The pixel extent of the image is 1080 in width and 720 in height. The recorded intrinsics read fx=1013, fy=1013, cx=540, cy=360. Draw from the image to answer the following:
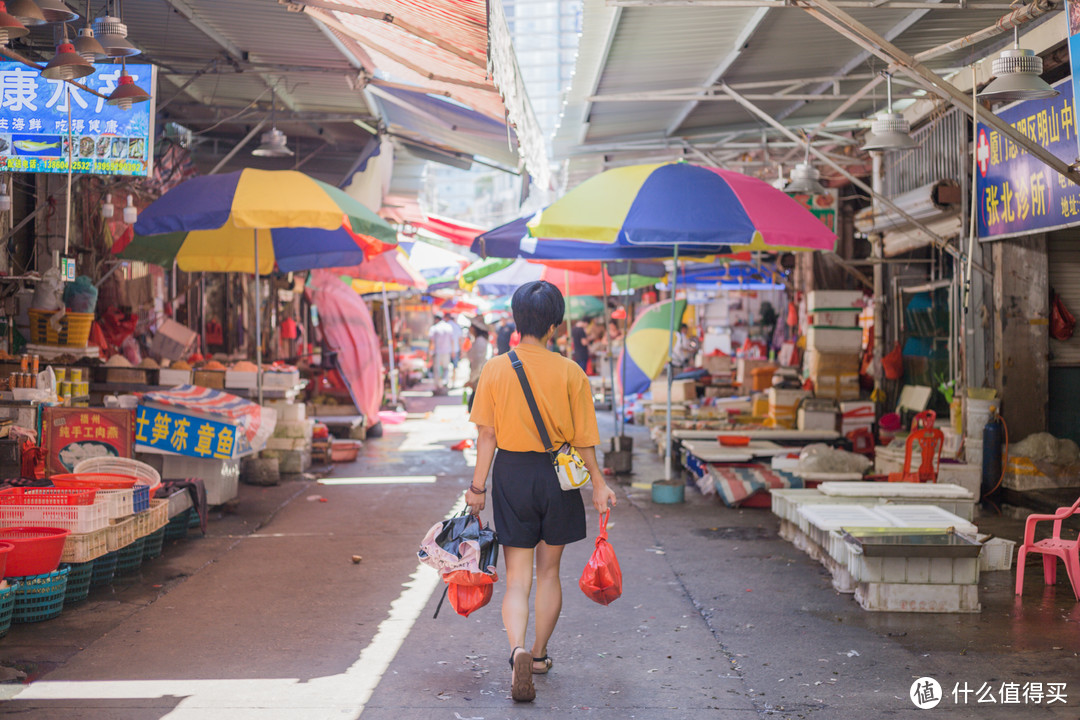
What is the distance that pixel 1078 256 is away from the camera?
9727 millimetres

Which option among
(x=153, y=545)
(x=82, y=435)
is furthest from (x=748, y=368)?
(x=153, y=545)

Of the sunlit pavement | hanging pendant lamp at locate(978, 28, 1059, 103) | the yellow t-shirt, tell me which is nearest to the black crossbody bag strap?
the yellow t-shirt

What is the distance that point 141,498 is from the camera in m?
6.82

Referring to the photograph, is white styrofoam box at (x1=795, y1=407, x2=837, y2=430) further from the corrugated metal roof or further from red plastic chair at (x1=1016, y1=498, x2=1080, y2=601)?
red plastic chair at (x1=1016, y1=498, x2=1080, y2=601)

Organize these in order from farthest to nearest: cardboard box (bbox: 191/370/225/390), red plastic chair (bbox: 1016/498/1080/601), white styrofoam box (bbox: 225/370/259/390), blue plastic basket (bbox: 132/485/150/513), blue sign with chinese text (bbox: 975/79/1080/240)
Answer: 1. white styrofoam box (bbox: 225/370/259/390)
2. cardboard box (bbox: 191/370/225/390)
3. blue sign with chinese text (bbox: 975/79/1080/240)
4. blue plastic basket (bbox: 132/485/150/513)
5. red plastic chair (bbox: 1016/498/1080/601)

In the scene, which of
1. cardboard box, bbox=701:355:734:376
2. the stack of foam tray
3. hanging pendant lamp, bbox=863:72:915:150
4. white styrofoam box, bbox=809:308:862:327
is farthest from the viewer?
cardboard box, bbox=701:355:734:376

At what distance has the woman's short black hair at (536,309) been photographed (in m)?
4.86

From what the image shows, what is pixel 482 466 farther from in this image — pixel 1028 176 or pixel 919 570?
pixel 1028 176

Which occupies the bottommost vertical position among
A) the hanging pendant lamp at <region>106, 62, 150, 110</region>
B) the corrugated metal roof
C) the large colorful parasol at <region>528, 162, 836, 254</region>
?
the large colorful parasol at <region>528, 162, 836, 254</region>

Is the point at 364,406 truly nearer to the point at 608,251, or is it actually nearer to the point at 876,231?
the point at 608,251

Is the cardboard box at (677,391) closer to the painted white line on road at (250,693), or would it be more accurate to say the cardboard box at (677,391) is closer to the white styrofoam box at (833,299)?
the white styrofoam box at (833,299)

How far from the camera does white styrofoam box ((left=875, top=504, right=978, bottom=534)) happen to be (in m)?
6.37

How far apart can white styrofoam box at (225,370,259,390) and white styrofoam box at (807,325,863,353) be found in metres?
7.37

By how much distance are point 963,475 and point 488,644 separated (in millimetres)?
5719
